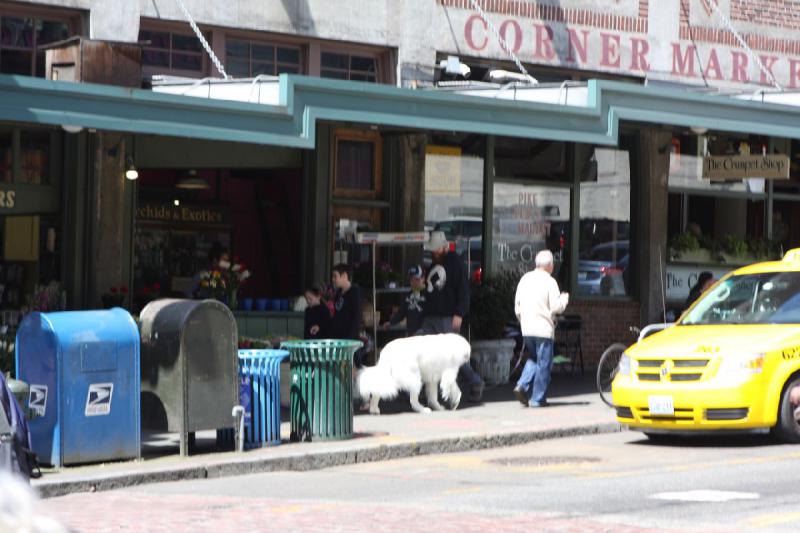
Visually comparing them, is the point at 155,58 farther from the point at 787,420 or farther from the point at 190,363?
the point at 787,420

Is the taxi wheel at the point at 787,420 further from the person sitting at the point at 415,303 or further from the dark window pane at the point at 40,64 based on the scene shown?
the dark window pane at the point at 40,64

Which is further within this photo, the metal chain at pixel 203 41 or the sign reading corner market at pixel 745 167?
the sign reading corner market at pixel 745 167

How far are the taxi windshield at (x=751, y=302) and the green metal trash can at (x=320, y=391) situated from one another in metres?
3.60

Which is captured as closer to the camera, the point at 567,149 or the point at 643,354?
the point at 643,354

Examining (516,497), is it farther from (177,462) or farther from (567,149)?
(567,149)

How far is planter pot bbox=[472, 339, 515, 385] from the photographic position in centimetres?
1858

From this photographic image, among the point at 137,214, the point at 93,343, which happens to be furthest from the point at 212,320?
the point at 137,214

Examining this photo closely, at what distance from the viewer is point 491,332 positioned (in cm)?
1891

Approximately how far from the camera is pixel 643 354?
1333cm

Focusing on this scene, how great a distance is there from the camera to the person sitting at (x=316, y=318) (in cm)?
1593

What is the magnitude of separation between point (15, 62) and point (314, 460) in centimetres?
704

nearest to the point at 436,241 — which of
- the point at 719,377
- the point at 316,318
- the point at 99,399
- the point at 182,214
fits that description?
the point at 316,318

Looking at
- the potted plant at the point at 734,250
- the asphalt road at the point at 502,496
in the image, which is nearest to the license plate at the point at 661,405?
the asphalt road at the point at 502,496

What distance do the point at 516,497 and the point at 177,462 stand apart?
3.28 metres
